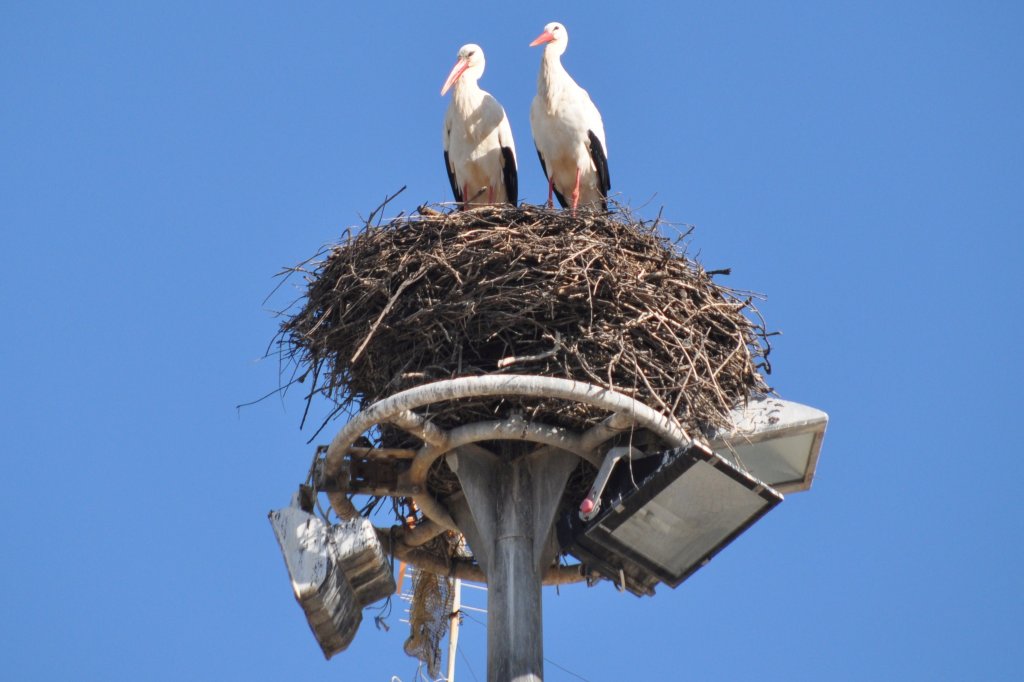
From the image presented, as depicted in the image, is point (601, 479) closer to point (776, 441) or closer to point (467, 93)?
point (776, 441)

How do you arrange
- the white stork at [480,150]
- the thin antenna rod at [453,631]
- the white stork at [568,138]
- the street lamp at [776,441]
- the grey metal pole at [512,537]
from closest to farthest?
the grey metal pole at [512,537] < the street lamp at [776,441] < the thin antenna rod at [453,631] < the white stork at [568,138] < the white stork at [480,150]

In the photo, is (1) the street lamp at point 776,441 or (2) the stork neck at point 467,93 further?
(2) the stork neck at point 467,93

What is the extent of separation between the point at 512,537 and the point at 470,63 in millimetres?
6405

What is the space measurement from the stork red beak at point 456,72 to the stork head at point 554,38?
0.64 metres

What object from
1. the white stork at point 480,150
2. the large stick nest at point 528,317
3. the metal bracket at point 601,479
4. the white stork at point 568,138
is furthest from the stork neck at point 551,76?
the metal bracket at point 601,479

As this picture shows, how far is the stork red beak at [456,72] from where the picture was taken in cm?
1506

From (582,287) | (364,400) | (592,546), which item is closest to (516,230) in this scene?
(582,287)

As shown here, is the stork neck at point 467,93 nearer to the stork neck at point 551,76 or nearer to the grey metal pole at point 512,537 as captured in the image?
the stork neck at point 551,76

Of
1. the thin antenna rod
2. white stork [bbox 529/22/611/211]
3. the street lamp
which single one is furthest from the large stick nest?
white stork [bbox 529/22/611/211]

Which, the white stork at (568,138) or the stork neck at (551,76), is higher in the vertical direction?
the stork neck at (551,76)

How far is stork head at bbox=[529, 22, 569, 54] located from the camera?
15141 millimetres

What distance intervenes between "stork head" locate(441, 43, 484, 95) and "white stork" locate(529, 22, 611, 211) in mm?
775

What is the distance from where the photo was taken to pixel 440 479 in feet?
35.2

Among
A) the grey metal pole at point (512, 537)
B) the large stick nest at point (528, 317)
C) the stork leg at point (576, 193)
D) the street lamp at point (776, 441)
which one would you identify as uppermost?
the stork leg at point (576, 193)
